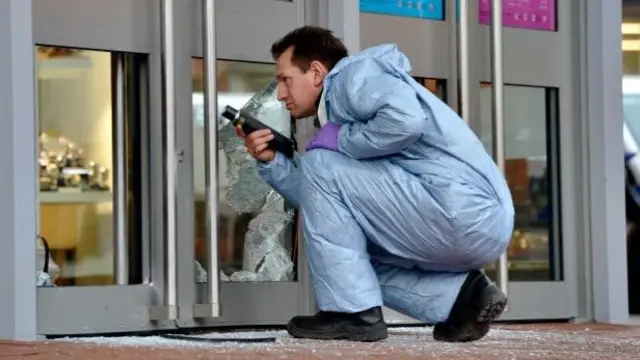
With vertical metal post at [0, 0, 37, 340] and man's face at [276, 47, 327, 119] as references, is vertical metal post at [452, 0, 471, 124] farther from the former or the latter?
vertical metal post at [0, 0, 37, 340]

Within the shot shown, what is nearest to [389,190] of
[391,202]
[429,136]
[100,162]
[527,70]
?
[391,202]

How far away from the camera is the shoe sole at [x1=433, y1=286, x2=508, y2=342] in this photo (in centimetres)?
394

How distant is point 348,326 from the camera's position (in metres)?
3.95

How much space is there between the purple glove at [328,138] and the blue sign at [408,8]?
0.92 metres

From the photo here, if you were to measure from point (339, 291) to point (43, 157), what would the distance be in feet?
3.02

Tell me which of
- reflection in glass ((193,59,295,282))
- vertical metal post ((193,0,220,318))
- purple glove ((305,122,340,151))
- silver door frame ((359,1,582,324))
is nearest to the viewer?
purple glove ((305,122,340,151))

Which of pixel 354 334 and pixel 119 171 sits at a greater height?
pixel 119 171

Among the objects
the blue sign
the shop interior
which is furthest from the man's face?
the blue sign

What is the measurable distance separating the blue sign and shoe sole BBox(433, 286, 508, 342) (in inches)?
50.7

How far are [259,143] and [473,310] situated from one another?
75 centimetres

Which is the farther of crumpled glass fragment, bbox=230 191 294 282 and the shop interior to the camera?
crumpled glass fragment, bbox=230 191 294 282

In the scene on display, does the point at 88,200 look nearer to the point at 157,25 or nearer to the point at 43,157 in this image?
the point at 43,157

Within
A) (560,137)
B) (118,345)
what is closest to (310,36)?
(118,345)

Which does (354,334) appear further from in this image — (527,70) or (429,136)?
(527,70)
